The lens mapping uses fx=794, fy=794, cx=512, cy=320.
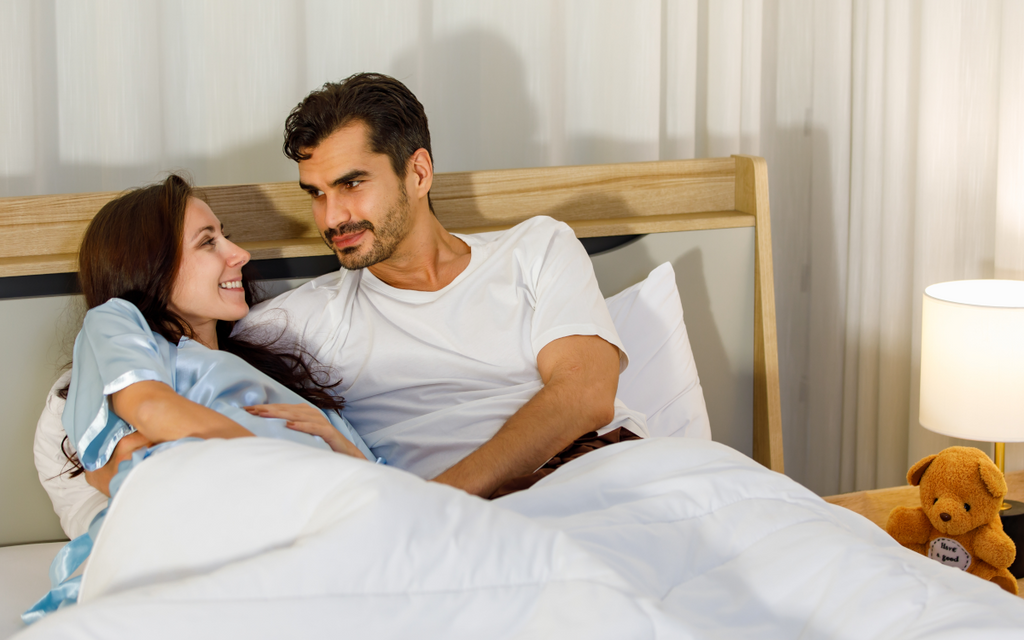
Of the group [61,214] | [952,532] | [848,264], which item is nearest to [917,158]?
[848,264]

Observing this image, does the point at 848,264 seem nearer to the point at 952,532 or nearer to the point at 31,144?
the point at 952,532

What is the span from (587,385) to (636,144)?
707 millimetres

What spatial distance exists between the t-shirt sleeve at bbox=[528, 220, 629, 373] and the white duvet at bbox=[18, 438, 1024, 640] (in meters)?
0.49

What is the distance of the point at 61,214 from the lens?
1.41 meters

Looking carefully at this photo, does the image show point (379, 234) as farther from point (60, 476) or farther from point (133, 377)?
point (60, 476)

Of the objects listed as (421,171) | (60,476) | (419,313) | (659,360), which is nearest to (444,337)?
(419,313)

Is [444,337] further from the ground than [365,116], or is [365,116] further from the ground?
[365,116]

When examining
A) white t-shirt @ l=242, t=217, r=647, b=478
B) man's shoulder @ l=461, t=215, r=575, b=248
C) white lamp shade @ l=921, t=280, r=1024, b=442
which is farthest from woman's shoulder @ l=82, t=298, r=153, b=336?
white lamp shade @ l=921, t=280, r=1024, b=442

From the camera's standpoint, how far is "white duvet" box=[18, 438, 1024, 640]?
0.62m

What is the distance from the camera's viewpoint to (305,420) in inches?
44.3

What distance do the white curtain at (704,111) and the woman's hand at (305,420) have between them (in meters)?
0.67

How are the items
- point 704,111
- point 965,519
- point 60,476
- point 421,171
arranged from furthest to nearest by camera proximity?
1. point 704,111
2. point 421,171
3. point 965,519
4. point 60,476

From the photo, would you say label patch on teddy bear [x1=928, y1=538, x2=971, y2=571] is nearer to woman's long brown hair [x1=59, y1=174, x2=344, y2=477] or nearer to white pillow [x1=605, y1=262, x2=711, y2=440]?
white pillow [x1=605, y1=262, x2=711, y2=440]

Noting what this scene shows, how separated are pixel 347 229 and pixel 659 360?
2.08 feet
